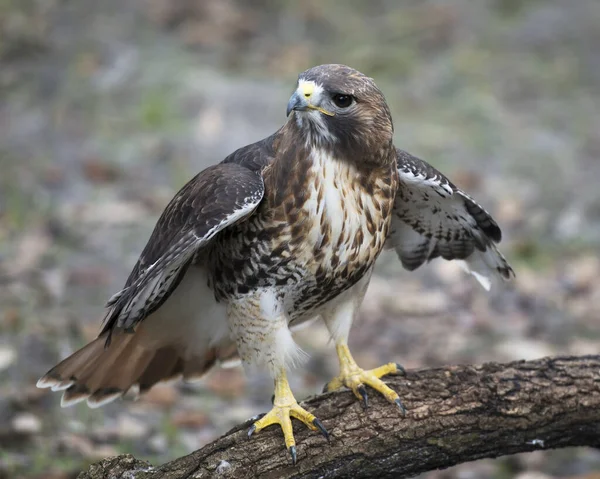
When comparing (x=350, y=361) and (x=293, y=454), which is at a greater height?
(x=350, y=361)

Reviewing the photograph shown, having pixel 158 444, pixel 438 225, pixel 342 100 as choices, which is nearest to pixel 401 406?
pixel 438 225

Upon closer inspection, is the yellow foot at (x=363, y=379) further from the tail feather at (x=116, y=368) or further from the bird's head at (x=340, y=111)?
the bird's head at (x=340, y=111)

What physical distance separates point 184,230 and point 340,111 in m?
0.81

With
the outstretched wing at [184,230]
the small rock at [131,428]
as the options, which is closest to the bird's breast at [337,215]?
the outstretched wing at [184,230]

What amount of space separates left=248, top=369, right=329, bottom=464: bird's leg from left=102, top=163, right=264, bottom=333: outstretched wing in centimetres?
69

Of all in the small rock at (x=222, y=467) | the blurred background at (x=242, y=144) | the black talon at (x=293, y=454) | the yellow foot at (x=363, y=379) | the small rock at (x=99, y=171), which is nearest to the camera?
the small rock at (x=222, y=467)

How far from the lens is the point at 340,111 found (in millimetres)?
3881

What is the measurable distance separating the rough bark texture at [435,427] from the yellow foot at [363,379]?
0.12ft

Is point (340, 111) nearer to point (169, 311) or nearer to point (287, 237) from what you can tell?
point (287, 237)

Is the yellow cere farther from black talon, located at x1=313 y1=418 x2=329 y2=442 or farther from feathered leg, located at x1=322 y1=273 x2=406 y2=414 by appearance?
black talon, located at x1=313 y1=418 x2=329 y2=442

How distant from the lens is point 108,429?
5.47 metres

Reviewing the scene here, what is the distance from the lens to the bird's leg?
399cm

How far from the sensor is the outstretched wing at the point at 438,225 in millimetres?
4405

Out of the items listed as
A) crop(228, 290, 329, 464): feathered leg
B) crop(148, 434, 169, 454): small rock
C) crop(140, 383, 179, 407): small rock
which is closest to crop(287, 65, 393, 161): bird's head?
crop(228, 290, 329, 464): feathered leg
